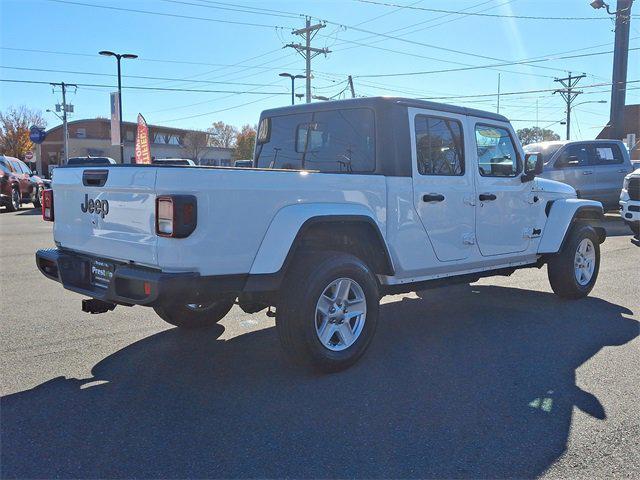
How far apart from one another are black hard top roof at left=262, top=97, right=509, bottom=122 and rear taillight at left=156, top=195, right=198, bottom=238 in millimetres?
2027

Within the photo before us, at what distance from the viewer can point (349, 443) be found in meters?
3.08

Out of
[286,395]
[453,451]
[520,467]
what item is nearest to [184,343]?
[286,395]

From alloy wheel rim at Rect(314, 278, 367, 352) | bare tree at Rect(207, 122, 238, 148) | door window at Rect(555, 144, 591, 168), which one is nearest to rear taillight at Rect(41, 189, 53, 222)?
alloy wheel rim at Rect(314, 278, 367, 352)

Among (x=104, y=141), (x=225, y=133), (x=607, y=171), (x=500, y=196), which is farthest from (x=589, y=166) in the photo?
(x=225, y=133)

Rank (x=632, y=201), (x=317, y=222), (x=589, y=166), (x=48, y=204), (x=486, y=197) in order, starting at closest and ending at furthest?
(x=317, y=222), (x=48, y=204), (x=486, y=197), (x=632, y=201), (x=589, y=166)

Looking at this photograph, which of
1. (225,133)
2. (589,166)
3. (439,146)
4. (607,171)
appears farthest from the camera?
(225,133)

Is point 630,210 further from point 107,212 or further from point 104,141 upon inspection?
point 104,141

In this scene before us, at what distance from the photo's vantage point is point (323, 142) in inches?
201

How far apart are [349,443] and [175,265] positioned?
1.44m

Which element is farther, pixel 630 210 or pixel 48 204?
pixel 630 210

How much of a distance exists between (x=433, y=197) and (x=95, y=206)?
2.66m

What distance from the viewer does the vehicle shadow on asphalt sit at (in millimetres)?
2873

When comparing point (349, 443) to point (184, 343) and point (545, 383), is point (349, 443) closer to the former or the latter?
point (545, 383)

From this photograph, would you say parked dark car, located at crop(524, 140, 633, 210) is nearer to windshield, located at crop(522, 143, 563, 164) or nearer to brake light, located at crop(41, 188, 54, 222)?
windshield, located at crop(522, 143, 563, 164)
